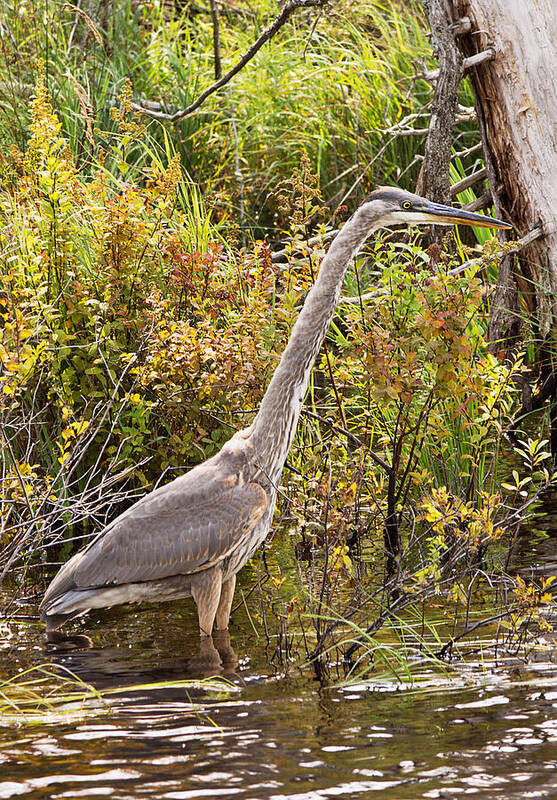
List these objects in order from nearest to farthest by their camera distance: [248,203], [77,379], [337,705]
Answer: [337,705] < [77,379] < [248,203]

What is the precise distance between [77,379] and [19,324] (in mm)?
1798

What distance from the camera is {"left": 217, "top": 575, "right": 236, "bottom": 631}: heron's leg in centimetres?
496

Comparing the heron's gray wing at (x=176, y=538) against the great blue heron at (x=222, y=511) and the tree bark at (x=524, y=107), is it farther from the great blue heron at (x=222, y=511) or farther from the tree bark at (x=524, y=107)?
the tree bark at (x=524, y=107)

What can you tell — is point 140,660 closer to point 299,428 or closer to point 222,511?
point 222,511

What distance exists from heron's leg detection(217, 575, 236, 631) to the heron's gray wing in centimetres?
30

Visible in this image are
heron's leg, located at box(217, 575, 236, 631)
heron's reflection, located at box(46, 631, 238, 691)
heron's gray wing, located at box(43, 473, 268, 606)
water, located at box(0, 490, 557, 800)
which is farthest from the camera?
heron's leg, located at box(217, 575, 236, 631)

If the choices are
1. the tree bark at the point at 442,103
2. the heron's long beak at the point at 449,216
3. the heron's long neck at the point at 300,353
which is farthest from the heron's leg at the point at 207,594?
the tree bark at the point at 442,103

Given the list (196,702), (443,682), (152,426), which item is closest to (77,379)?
(152,426)

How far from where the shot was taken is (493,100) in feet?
22.6

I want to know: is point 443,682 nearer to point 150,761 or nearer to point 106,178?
point 150,761

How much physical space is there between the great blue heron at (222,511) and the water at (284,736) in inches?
13.5

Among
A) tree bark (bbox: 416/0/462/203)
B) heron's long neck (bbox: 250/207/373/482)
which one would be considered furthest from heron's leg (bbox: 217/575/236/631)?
tree bark (bbox: 416/0/462/203)

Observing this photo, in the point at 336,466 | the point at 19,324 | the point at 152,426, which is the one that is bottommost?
the point at 336,466

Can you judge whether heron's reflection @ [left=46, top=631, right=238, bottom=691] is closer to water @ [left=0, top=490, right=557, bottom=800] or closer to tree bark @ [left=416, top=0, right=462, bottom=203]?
water @ [left=0, top=490, right=557, bottom=800]
